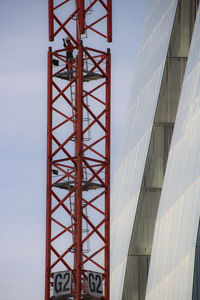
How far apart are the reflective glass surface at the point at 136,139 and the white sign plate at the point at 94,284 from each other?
16960mm

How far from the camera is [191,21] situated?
68000 mm

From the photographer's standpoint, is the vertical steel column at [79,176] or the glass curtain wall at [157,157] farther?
the glass curtain wall at [157,157]

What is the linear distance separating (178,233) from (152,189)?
16.7 m

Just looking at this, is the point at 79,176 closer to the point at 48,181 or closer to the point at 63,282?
the point at 48,181

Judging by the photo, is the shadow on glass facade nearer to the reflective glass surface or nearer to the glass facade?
the reflective glass surface

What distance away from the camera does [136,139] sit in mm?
71188

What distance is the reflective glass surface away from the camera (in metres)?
67.6

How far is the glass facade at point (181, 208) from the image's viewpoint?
4816 cm

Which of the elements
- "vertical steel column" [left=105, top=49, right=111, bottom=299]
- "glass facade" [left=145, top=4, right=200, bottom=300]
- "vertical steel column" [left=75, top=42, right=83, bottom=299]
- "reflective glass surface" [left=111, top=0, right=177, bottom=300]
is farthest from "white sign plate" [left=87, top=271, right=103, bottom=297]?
"reflective glass surface" [left=111, top=0, right=177, bottom=300]

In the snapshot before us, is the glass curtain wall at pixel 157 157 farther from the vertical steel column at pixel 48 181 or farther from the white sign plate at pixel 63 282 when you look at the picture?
the white sign plate at pixel 63 282

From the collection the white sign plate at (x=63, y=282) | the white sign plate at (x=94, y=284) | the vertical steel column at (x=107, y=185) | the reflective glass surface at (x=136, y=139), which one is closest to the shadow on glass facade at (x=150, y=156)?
the reflective glass surface at (x=136, y=139)

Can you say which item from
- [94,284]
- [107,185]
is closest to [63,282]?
[94,284]

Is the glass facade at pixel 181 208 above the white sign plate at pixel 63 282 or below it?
above

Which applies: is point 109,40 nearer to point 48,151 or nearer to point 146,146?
point 48,151
